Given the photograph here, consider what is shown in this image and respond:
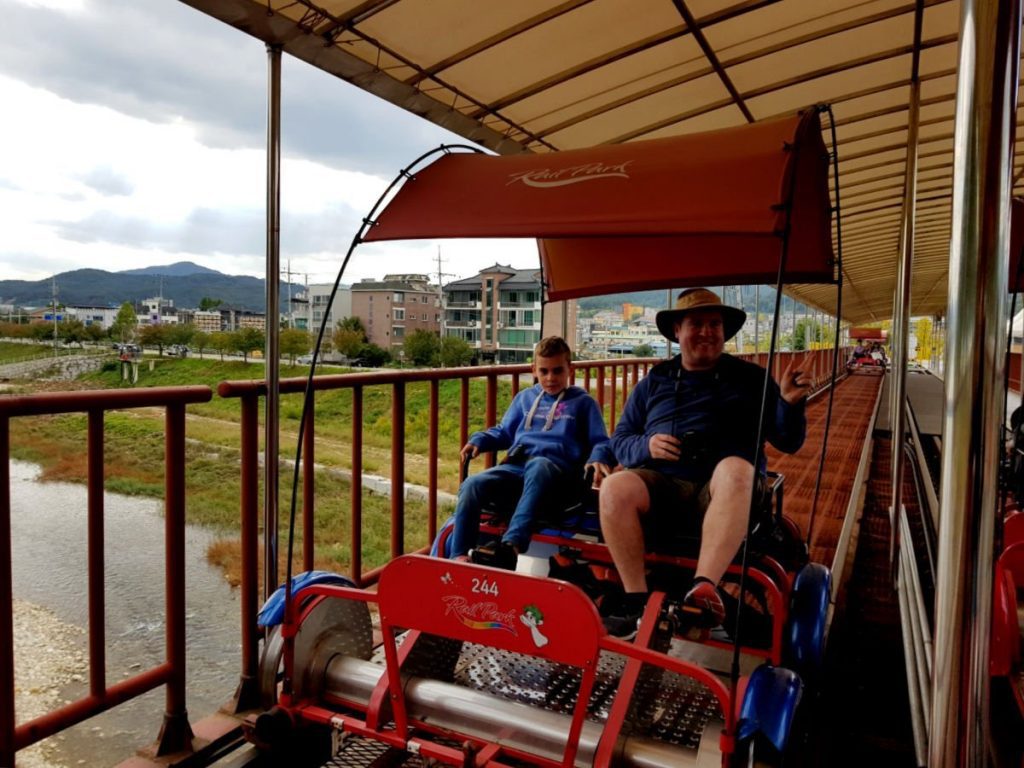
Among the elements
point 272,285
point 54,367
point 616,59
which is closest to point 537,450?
point 272,285

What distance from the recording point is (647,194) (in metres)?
2.27

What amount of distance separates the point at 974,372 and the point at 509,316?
30.7 ft

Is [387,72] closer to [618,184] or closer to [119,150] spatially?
[618,184]

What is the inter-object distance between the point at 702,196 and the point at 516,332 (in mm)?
6748

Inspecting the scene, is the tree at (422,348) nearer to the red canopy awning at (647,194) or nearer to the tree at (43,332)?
the tree at (43,332)

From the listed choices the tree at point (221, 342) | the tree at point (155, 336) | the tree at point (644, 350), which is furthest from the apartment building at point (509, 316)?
the tree at point (155, 336)

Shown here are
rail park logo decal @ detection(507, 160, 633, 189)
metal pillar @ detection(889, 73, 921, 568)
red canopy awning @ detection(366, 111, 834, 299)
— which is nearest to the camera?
red canopy awning @ detection(366, 111, 834, 299)

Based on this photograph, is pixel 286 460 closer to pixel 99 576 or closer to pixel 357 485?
pixel 357 485

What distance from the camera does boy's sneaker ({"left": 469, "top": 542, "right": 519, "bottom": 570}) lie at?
2.72 meters

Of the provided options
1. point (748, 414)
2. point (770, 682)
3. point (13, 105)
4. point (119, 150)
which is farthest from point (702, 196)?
point (119, 150)

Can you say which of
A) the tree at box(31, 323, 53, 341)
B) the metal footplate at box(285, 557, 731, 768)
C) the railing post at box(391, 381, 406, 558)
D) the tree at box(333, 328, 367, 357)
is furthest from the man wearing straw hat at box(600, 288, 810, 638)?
the tree at box(333, 328, 367, 357)

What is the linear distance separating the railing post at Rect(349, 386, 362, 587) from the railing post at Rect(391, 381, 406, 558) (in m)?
0.25

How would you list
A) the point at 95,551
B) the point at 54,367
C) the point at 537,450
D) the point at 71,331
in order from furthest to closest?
the point at 71,331 → the point at 54,367 → the point at 537,450 → the point at 95,551

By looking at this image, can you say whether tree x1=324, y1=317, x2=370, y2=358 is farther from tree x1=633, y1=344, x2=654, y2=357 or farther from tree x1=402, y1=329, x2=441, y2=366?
tree x1=633, y1=344, x2=654, y2=357
